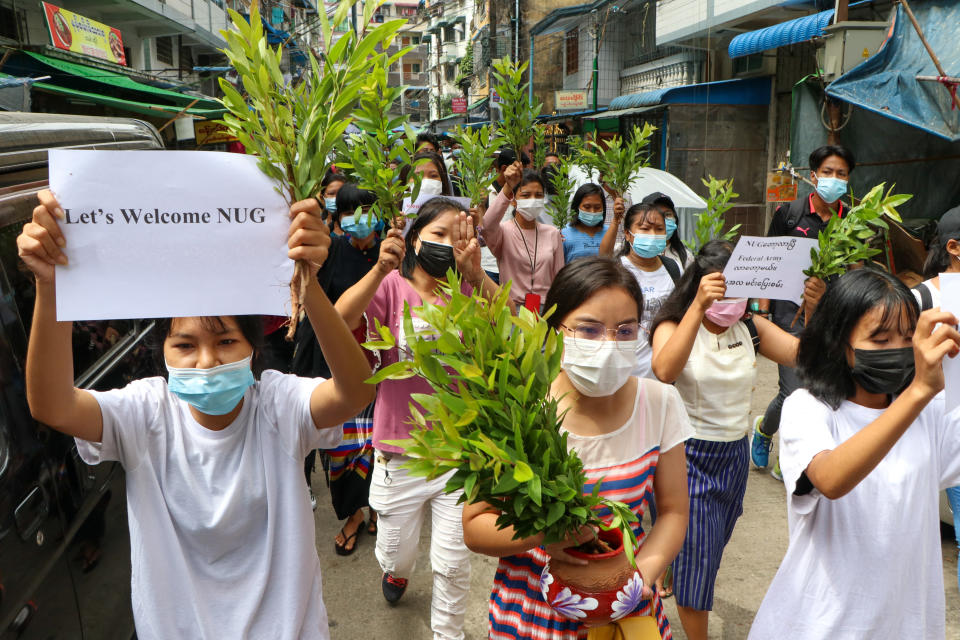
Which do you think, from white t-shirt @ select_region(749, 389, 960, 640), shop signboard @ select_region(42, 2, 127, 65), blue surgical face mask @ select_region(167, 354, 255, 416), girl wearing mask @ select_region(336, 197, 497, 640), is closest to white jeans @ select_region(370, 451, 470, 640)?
girl wearing mask @ select_region(336, 197, 497, 640)

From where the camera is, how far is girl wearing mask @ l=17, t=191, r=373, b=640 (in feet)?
5.84

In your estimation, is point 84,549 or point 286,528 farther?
point 84,549

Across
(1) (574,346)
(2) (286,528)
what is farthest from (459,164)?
(2) (286,528)

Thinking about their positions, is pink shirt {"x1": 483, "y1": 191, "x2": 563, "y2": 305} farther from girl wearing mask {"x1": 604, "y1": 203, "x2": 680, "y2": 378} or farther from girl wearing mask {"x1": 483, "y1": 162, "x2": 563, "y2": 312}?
girl wearing mask {"x1": 604, "y1": 203, "x2": 680, "y2": 378}

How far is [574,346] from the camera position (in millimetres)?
1992

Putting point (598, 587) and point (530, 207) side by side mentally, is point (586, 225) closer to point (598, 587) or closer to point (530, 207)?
point (530, 207)

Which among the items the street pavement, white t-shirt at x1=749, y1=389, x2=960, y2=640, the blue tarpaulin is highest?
the blue tarpaulin

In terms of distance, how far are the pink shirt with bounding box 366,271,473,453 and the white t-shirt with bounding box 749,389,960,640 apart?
60.4 inches

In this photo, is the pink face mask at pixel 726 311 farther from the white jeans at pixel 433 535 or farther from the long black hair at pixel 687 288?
the white jeans at pixel 433 535

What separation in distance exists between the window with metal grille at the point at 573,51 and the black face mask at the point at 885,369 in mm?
21464

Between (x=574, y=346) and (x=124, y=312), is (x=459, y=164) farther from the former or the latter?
(x=124, y=312)

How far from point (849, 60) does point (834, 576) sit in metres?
6.87

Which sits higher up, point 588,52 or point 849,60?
point 588,52

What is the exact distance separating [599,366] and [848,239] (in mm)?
1735
